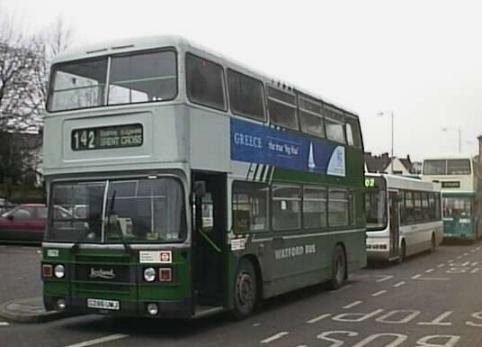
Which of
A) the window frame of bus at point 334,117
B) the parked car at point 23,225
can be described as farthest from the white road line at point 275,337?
the parked car at point 23,225

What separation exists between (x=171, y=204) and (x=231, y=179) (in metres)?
1.73

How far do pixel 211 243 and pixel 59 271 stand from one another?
2312 mm

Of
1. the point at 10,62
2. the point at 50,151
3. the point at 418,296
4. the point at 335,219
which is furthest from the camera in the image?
the point at 10,62

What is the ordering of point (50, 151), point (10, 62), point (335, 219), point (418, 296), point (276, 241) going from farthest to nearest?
1. point (10, 62)
2. point (335, 219)
3. point (418, 296)
4. point (276, 241)
5. point (50, 151)

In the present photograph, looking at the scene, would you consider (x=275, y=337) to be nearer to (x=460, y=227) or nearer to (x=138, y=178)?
(x=138, y=178)

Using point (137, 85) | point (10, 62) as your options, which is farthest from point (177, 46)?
point (10, 62)

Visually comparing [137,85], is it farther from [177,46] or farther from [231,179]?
[231,179]

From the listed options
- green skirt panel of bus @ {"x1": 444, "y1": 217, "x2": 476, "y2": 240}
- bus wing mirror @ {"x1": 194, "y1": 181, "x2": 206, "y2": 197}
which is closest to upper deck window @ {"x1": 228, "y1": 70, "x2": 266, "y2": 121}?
bus wing mirror @ {"x1": 194, "y1": 181, "x2": 206, "y2": 197}

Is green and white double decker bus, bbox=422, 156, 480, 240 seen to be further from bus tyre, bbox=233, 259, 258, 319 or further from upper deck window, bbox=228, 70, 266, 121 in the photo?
bus tyre, bbox=233, 259, 258, 319

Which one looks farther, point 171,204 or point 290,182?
point 290,182

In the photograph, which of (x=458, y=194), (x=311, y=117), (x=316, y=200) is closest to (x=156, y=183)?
(x=316, y=200)

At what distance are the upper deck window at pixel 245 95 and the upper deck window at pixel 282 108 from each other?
0.40 metres

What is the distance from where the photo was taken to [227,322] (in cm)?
1213

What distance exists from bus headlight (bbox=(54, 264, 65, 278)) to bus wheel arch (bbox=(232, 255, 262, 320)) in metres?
2.61
